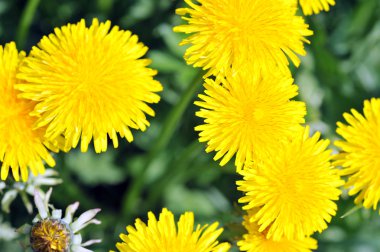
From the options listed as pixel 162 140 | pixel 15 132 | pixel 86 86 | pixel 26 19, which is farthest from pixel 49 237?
pixel 26 19

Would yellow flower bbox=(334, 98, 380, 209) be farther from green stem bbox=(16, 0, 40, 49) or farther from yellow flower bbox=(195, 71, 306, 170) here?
green stem bbox=(16, 0, 40, 49)

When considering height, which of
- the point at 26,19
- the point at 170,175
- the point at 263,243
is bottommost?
the point at 263,243

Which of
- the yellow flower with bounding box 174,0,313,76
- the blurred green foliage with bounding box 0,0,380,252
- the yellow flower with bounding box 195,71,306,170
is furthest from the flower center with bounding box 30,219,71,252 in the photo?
the blurred green foliage with bounding box 0,0,380,252

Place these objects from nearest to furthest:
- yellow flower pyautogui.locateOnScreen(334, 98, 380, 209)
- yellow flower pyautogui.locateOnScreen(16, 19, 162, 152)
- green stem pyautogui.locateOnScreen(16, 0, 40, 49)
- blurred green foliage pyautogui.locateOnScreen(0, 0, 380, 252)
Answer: yellow flower pyautogui.locateOnScreen(16, 19, 162, 152) → yellow flower pyautogui.locateOnScreen(334, 98, 380, 209) → green stem pyautogui.locateOnScreen(16, 0, 40, 49) → blurred green foliage pyautogui.locateOnScreen(0, 0, 380, 252)

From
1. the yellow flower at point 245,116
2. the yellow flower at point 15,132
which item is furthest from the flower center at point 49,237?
the yellow flower at point 245,116

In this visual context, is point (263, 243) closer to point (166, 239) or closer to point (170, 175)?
point (166, 239)

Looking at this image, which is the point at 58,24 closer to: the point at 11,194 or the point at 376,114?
the point at 11,194
